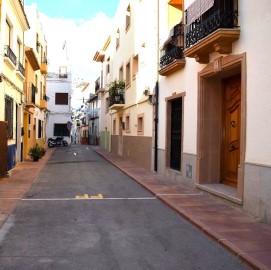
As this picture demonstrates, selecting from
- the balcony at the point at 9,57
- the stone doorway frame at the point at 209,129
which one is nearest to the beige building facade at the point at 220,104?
the stone doorway frame at the point at 209,129

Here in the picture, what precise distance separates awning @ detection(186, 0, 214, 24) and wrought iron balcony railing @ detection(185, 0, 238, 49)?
0.30 ft

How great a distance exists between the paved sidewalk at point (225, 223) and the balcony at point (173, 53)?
11.9 ft

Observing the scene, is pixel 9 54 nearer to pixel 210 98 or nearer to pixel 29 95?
pixel 29 95

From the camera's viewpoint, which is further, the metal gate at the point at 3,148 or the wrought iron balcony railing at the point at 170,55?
the metal gate at the point at 3,148

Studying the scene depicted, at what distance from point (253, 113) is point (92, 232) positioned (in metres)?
3.60

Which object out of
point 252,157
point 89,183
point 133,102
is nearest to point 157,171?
point 89,183

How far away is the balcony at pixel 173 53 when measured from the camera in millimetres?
11289

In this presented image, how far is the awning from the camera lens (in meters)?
8.70

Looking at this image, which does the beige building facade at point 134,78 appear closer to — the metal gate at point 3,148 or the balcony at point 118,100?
the balcony at point 118,100

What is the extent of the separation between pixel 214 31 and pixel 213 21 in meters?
0.39

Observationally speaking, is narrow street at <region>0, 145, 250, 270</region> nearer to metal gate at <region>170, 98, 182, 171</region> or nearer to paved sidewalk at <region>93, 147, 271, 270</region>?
paved sidewalk at <region>93, 147, 271, 270</region>

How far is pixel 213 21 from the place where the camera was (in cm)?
823

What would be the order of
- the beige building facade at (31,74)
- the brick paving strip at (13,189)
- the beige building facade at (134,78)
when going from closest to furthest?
1. the brick paving strip at (13,189)
2. the beige building facade at (134,78)
3. the beige building facade at (31,74)

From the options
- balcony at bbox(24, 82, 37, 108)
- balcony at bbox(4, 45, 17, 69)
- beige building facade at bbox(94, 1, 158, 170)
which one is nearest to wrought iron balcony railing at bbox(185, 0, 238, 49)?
beige building facade at bbox(94, 1, 158, 170)
